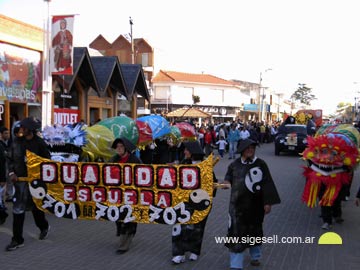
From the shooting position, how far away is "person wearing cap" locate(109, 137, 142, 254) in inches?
249

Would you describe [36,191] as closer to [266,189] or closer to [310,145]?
[266,189]

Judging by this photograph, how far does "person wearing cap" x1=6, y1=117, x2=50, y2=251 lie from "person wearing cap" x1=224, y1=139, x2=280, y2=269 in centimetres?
294

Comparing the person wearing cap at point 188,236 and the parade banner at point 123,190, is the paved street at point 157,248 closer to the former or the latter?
the person wearing cap at point 188,236

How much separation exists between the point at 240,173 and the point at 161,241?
84.8 inches

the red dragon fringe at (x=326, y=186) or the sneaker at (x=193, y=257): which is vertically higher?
the red dragon fringe at (x=326, y=186)

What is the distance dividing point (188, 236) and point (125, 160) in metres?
1.34

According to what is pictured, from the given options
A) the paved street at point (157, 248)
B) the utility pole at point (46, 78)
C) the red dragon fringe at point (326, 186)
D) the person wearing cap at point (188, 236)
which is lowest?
the paved street at point (157, 248)

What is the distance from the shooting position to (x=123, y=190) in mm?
6289

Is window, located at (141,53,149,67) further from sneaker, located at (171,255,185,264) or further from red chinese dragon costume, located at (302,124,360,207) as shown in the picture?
A: sneaker, located at (171,255,185,264)

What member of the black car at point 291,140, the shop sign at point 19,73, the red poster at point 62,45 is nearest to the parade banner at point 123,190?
the shop sign at point 19,73

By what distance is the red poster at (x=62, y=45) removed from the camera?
54.3 ft

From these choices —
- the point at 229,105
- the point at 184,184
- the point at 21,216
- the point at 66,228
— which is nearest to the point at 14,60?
the point at 66,228

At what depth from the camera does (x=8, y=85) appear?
15.1 m

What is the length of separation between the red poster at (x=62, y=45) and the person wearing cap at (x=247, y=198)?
40.7 ft
